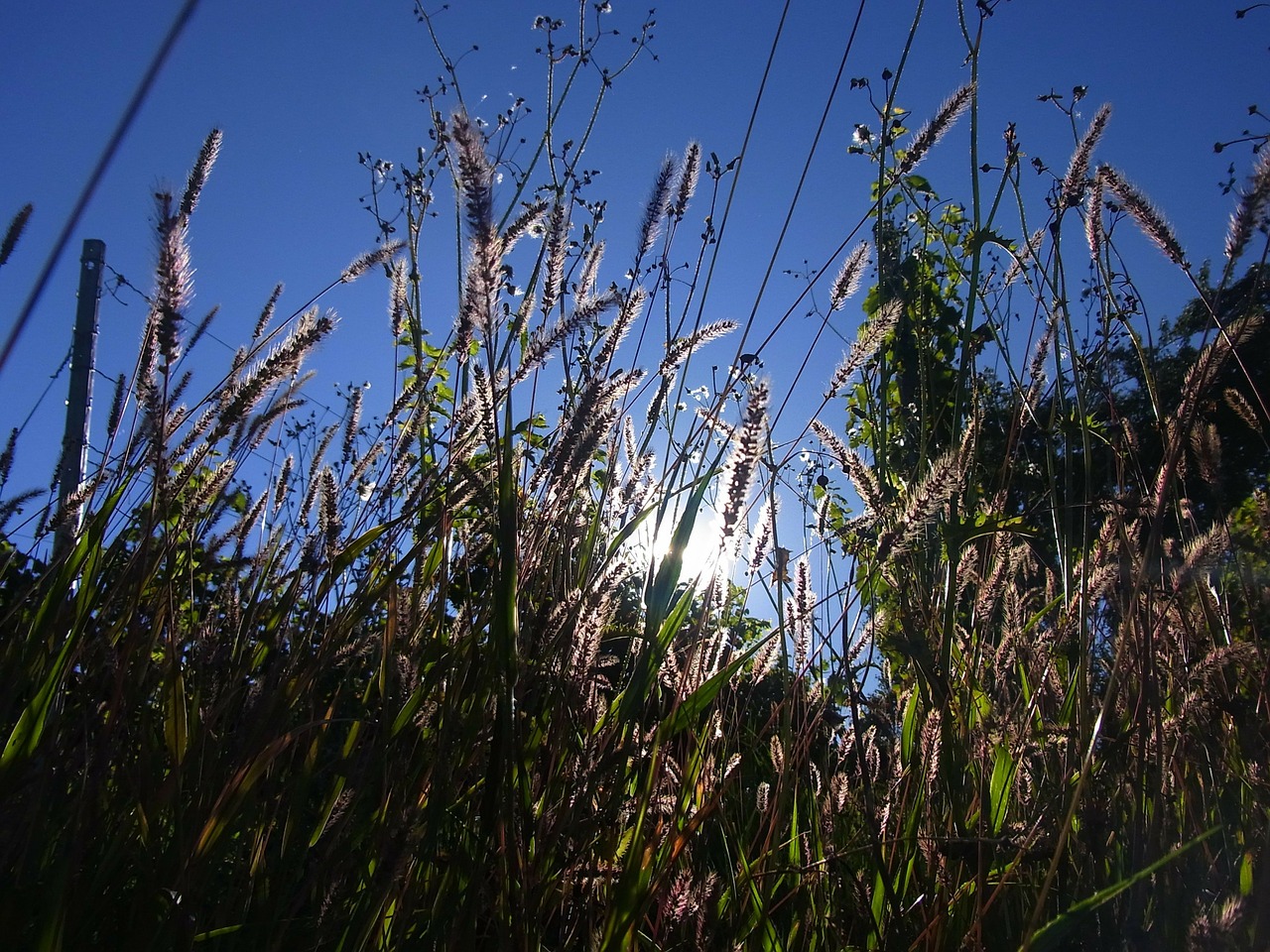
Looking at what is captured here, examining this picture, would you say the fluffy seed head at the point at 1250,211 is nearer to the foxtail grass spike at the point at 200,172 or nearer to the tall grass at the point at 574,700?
the tall grass at the point at 574,700

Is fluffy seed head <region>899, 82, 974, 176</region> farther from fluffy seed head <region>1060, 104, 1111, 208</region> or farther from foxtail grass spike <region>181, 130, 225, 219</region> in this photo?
foxtail grass spike <region>181, 130, 225, 219</region>

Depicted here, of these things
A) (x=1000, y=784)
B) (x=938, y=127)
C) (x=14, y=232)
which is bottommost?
(x=1000, y=784)

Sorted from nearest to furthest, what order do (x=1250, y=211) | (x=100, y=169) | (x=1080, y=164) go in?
(x=100, y=169), (x=1250, y=211), (x=1080, y=164)

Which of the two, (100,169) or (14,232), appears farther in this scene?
(14,232)

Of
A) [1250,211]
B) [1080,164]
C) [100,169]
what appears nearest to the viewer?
[100,169]

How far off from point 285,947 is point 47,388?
151cm

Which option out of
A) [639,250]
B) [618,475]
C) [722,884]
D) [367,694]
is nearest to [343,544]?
[367,694]

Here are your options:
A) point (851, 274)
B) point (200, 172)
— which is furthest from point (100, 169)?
point (851, 274)

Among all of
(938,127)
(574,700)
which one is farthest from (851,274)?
(574,700)

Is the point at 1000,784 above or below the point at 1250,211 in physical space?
below

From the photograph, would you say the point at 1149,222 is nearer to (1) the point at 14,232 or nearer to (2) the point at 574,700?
(2) the point at 574,700

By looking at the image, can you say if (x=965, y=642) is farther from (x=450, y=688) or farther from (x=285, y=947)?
(x=285, y=947)

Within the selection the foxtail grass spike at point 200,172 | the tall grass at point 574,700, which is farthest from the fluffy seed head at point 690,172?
the foxtail grass spike at point 200,172

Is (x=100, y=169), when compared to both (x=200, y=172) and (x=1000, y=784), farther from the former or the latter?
(x=1000, y=784)
